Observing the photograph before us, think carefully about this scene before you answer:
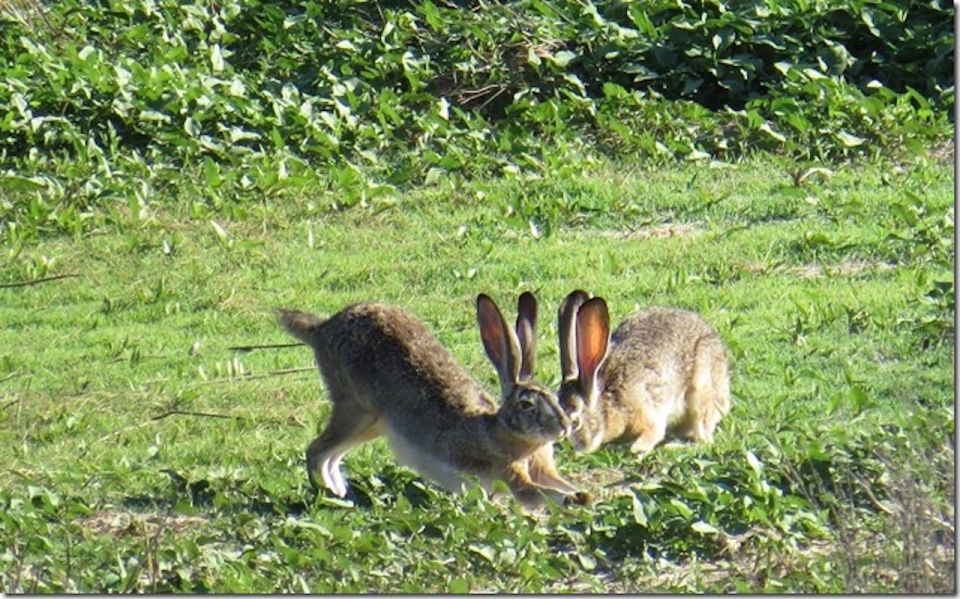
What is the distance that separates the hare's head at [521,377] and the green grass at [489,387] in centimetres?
32

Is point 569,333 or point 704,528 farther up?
point 569,333

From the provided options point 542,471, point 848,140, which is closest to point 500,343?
point 542,471

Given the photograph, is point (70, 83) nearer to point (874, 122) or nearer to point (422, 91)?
point (422, 91)

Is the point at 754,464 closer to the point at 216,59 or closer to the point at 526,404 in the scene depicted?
the point at 526,404

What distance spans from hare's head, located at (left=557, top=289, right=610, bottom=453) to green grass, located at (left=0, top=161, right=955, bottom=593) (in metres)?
0.40

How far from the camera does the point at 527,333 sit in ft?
27.5

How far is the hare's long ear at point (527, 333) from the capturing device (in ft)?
27.5

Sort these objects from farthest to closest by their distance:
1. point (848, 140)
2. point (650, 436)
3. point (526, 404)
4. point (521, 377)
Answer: point (848, 140)
point (650, 436)
point (521, 377)
point (526, 404)

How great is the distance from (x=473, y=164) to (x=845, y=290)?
2859 mm

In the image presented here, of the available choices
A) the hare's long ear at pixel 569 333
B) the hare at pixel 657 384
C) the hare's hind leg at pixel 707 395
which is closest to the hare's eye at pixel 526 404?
the hare's long ear at pixel 569 333

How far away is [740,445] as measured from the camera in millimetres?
8656

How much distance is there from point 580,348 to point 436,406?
0.62 metres

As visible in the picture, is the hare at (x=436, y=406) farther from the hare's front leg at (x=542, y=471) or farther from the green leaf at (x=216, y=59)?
the green leaf at (x=216, y=59)

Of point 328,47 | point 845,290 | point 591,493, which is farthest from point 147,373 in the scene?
point 328,47
